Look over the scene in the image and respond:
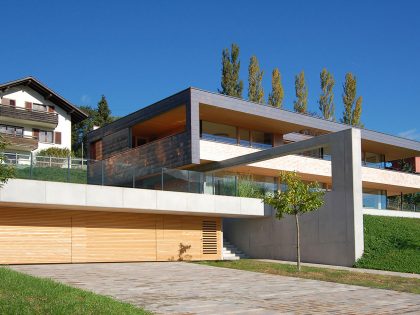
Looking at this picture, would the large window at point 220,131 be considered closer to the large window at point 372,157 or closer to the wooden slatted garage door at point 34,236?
the wooden slatted garage door at point 34,236

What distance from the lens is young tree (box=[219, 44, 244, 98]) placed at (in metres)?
57.6

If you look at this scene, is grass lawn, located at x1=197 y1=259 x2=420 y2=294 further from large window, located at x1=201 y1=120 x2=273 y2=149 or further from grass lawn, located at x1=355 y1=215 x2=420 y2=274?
large window, located at x1=201 y1=120 x2=273 y2=149

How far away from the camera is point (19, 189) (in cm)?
2017

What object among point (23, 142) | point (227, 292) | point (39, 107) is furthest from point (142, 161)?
point (39, 107)

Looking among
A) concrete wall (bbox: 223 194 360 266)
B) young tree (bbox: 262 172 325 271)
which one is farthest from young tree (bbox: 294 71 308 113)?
young tree (bbox: 262 172 325 271)

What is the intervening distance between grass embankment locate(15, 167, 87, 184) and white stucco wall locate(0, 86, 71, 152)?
30.3 meters

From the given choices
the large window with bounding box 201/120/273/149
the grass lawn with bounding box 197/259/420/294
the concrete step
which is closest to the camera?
the grass lawn with bounding box 197/259/420/294

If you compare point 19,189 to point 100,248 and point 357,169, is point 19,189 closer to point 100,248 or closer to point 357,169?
point 100,248

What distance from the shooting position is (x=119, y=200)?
2252 cm

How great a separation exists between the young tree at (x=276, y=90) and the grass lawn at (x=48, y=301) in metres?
49.0

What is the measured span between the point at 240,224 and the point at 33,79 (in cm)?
2880

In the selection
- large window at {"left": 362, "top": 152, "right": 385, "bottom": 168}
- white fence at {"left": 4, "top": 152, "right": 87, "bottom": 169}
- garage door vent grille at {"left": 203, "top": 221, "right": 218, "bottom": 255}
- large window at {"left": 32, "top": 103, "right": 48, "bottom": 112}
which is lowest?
garage door vent grille at {"left": 203, "top": 221, "right": 218, "bottom": 255}

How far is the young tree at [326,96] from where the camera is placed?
6184 centimetres

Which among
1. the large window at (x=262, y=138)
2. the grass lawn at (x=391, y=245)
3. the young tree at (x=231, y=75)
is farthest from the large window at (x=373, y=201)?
the young tree at (x=231, y=75)
